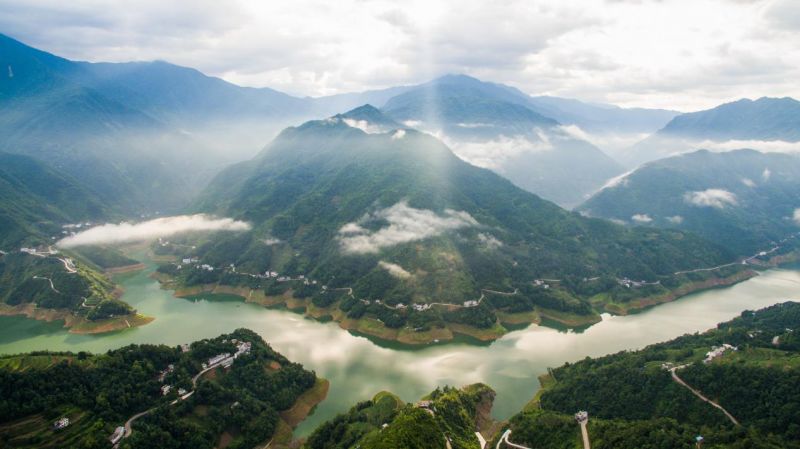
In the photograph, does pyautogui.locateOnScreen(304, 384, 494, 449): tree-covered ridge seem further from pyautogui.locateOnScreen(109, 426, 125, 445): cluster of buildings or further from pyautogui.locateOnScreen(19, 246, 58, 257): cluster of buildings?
pyautogui.locateOnScreen(19, 246, 58, 257): cluster of buildings

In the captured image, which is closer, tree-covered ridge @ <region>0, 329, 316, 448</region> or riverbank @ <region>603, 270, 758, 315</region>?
tree-covered ridge @ <region>0, 329, 316, 448</region>

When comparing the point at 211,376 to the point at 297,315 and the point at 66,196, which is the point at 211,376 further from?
the point at 66,196

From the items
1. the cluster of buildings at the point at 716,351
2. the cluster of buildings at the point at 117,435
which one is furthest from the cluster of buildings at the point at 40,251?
the cluster of buildings at the point at 716,351

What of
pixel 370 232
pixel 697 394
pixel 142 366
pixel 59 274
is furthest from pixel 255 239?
pixel 697 394

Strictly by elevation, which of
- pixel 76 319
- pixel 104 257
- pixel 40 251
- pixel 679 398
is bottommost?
pixel 76 319

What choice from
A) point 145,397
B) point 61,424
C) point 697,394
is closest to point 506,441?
point 697,394

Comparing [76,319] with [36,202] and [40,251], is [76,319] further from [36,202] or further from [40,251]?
[36,202]

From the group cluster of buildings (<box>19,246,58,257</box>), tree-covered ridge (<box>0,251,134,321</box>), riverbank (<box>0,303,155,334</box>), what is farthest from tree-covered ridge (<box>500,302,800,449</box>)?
cluster of buildings (<box>19,246,58,257</box>)
